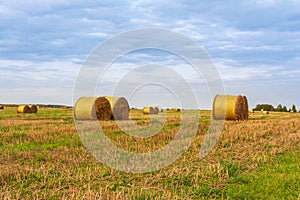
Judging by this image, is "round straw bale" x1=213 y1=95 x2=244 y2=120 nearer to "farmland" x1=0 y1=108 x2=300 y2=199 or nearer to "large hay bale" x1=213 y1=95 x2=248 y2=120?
"large hay bale" x1=213 y1=95 x2=248 y2=120

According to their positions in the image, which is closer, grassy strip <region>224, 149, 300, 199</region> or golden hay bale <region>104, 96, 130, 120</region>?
grassy strip <region>224, 149, 300, 199</region>

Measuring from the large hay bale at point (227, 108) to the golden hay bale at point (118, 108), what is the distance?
691cm

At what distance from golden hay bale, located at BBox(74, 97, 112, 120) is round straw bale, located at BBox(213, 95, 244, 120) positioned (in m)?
7.74

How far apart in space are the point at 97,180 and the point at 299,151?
6412mm

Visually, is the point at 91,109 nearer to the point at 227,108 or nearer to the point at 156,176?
the point at 227,108

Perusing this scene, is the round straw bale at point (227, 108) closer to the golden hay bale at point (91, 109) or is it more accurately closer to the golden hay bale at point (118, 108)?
the golden hay bale at point (118, 108)

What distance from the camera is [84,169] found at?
733 cm

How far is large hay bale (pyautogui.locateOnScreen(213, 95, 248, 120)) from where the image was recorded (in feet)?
75.0

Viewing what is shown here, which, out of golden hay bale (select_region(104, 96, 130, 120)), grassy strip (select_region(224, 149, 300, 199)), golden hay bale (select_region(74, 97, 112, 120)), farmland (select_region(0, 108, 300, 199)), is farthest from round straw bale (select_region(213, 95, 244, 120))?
grassy strip (select_region(224, 149, 300, 199))

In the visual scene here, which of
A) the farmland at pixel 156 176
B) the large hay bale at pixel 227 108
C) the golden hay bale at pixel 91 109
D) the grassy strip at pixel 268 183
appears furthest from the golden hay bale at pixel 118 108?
the grassy strip at pixel 268 183

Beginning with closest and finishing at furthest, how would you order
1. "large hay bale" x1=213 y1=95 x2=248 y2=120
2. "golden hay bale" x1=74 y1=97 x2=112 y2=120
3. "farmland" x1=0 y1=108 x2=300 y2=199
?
1. "farmland" x1=0 y1=108 x2=300 y2=199
2. "golden hay bale" x1=74 y1=97 x2=112 y2=120
3. "large hay bale" x1=213 y1=95 x2=248 y2=120

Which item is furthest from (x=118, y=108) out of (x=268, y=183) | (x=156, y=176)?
(x=268, y=183)

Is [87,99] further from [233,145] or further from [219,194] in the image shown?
[219,194]

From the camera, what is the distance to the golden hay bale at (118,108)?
24672mm
